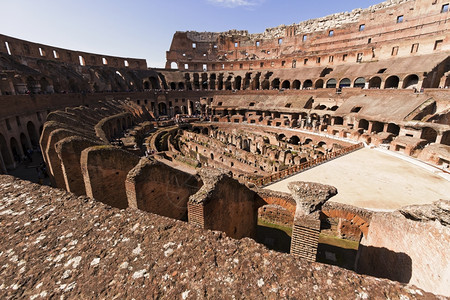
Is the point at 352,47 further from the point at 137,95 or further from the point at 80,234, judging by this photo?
the point at 80,234

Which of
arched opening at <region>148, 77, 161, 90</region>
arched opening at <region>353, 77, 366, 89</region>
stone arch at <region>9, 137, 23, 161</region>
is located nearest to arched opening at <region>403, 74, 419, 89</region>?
arched opening at <region>353, 77, 366, 89</region>

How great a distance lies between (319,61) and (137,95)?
33129 millimetres

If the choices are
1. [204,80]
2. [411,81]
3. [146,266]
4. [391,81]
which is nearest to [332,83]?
[391,81]

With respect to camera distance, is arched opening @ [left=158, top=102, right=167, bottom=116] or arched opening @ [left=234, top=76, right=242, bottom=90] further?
arched opening @ [left=234, top=76, right=242, bottom=90]

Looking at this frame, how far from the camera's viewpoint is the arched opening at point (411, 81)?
24938 mm

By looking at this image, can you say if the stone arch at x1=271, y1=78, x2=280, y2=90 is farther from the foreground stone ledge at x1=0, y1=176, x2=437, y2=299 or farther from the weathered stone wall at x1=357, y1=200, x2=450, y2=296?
the foreground stone ledge at x1=0, y1=176, x2=437, y2=299

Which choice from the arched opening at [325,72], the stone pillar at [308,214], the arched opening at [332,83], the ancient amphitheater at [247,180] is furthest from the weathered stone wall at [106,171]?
the arched opening at [325,72]

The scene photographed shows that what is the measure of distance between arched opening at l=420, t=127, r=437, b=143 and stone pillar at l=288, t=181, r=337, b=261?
58.4 ft

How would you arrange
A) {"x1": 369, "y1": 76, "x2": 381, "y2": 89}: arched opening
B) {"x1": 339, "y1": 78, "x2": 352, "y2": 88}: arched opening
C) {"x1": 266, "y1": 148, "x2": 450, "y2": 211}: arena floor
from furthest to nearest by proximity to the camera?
1. {"x1": 339, "y1": 78, "x2": 352, "y2": 88}: arched opening
2. {"x1": 369, "y1": 76, "x2": 381, "y2": 89}: arched opening
3. {"x1": 266, "y1": 148, "x2": 450, "y2": 211}: arena floor

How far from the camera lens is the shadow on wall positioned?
486cm

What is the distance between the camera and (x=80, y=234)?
2355mm

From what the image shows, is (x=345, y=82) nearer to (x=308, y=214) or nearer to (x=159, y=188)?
(x=308, y=214)

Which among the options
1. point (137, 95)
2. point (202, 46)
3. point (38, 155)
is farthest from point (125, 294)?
point (202, 46)

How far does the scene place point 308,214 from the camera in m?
5.36
